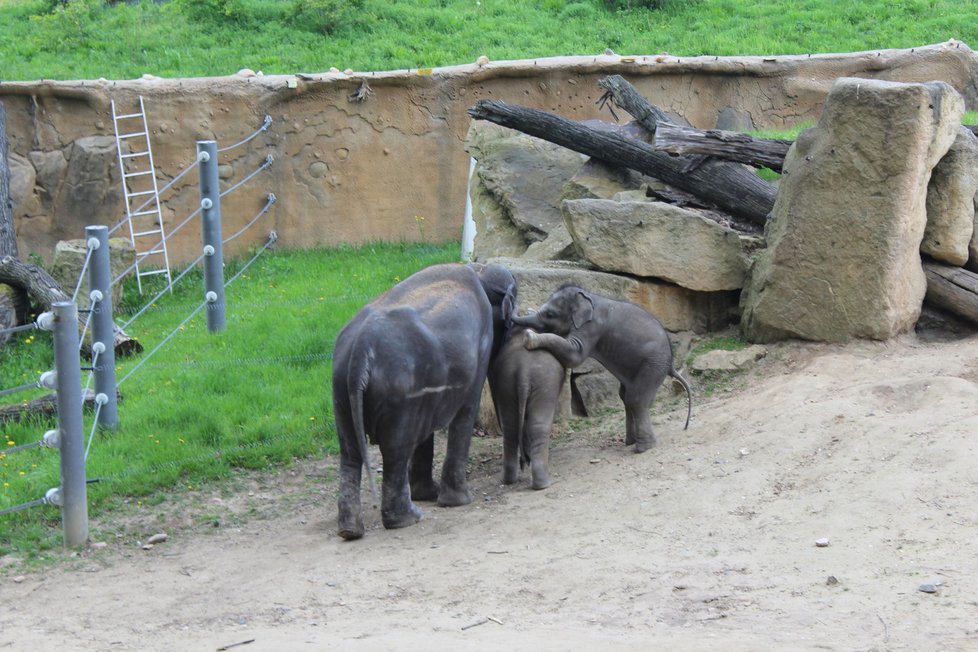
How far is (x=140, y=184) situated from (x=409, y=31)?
4993 mm

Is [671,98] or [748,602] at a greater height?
[671,98]

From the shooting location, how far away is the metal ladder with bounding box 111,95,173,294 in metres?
13.7

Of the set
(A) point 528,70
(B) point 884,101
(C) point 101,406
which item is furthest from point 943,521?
(A) point 528,70

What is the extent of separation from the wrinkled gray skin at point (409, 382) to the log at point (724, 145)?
10.3 ft

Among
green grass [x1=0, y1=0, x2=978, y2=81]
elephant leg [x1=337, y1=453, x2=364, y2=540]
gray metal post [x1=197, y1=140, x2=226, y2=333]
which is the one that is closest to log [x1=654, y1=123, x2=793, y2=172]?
gray metal post [x1=197, y1=140, x2=226, y2=333]

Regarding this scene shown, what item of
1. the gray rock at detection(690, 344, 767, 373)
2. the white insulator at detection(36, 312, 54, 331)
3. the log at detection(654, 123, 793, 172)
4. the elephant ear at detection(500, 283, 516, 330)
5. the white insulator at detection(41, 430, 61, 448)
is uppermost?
the log at detection(654, 123, 793, 172)

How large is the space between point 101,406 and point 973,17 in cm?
1393

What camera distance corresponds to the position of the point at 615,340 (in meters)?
7.95

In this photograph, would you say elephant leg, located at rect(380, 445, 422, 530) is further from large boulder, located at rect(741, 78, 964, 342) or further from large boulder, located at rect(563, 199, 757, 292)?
large boulder, located at rect(741, 78, 964, 342)

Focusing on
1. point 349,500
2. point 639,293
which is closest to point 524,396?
point 349,500

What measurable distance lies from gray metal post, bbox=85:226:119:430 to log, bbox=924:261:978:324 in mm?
5801

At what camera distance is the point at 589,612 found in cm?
548

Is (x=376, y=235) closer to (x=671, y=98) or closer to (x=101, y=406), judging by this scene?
(x=671, y=98)

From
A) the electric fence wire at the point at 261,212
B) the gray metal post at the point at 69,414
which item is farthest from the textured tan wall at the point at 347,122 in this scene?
the gray metal post at the point at 69,414
